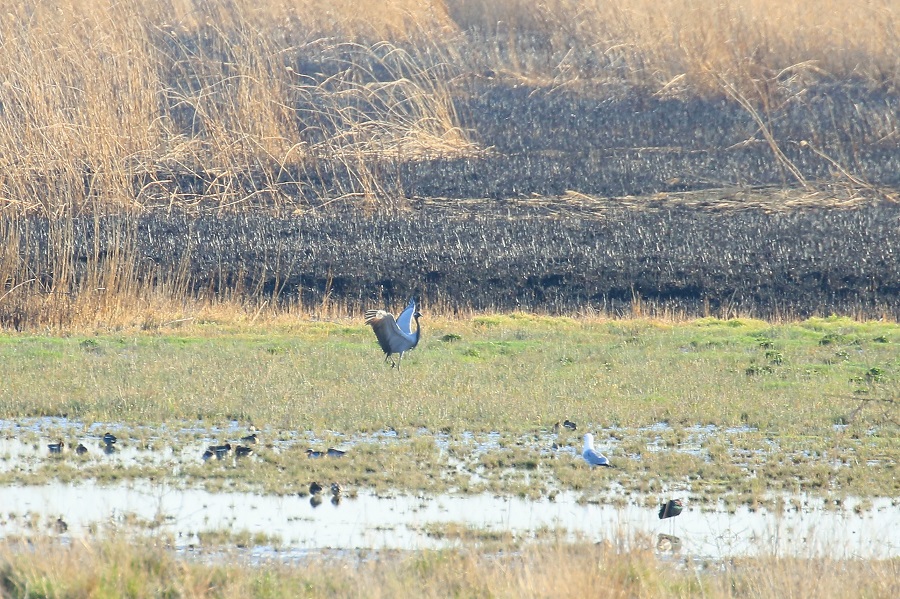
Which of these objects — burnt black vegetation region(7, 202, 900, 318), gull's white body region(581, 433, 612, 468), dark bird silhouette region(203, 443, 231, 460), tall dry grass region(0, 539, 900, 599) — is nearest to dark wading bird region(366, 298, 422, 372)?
dark bird silhouette region(203, 443, 231, 460)

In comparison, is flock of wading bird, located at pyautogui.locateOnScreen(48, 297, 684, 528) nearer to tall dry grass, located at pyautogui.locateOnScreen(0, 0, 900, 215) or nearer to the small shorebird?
the small shorebird

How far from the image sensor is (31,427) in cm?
1087

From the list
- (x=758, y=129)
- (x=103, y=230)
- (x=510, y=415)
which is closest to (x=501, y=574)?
(x=510, y=415)

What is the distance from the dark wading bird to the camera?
42.7ft

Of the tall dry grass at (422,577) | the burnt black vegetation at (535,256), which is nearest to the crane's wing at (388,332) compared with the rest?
the tall dry grass at (422,577)

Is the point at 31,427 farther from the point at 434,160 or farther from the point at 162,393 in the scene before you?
the point at 434,160

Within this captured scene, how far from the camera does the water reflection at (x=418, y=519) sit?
23.8ft

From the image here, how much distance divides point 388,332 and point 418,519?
212 inches

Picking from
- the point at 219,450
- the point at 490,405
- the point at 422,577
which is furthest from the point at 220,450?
the point at 422,577

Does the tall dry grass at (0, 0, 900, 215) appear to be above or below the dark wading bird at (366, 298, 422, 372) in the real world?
above

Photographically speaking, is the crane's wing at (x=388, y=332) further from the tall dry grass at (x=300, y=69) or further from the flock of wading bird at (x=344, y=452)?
the tall dry grass at (x=300, y=69)

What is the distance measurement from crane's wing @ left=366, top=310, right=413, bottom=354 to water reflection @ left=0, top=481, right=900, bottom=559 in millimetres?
4574

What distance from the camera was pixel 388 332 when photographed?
43.1 feet

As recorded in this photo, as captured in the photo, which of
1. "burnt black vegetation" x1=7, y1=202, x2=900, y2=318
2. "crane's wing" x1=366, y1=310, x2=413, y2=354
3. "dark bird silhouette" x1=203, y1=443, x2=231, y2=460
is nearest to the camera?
"dark bird silhouette" x1=203, y1=443, x2=231, y2=460
